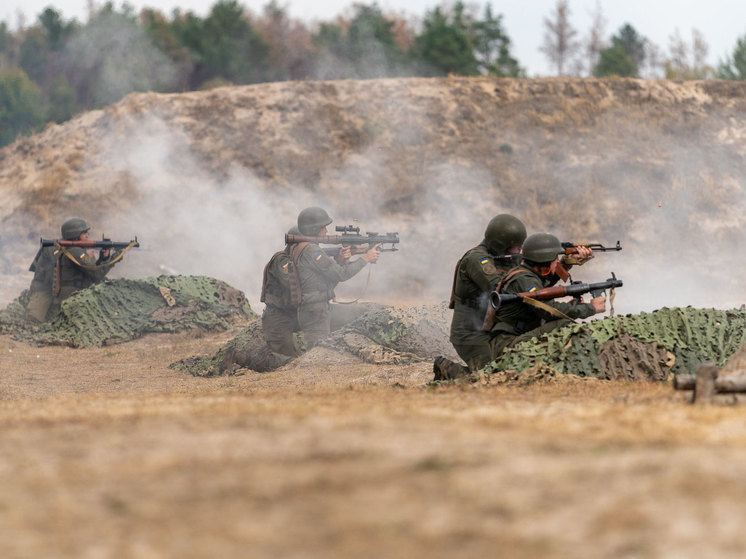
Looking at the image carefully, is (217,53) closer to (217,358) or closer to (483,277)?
(217,358)

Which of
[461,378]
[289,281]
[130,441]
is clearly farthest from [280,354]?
[130,441]

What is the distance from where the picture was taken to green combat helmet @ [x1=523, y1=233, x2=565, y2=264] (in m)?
7.89

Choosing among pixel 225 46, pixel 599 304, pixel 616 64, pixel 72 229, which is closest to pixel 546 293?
pixel 599 304

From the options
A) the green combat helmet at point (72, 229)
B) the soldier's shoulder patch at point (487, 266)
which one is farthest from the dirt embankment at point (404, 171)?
the soldier's shoulder patch at point (487, 266)

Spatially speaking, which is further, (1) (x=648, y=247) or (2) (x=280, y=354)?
(1) (x=648, y=247)

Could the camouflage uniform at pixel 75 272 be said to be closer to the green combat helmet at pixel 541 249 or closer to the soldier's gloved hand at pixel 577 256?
the soldier's gloved hand at pixel 577 256

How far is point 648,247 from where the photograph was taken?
81.8ft

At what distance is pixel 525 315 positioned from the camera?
7.92 meters

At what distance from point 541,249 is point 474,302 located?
90cm

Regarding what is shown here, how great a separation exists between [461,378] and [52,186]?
22570 millimetres

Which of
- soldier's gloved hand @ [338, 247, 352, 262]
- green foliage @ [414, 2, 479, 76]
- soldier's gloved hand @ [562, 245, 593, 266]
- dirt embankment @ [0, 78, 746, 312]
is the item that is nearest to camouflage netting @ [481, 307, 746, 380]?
soldier's gloved hand @ [562, 245, 593, 266]

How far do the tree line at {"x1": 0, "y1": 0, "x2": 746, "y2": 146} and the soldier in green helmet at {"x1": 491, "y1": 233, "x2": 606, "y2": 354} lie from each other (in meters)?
26.5

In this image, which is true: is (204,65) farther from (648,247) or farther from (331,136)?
(648,247)

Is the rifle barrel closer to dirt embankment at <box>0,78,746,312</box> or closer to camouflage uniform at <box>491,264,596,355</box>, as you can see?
camouflage uniform at <box>491,264,596,355</box>
